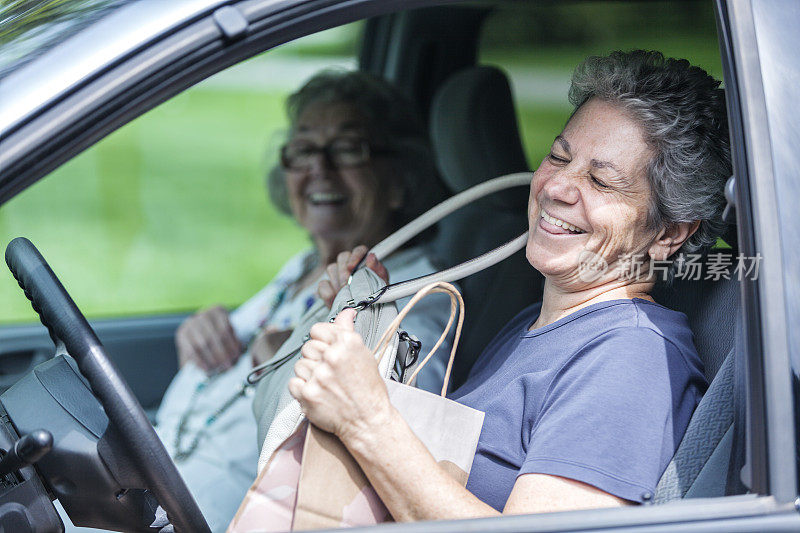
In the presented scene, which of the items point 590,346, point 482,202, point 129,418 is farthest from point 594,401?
point 482,202

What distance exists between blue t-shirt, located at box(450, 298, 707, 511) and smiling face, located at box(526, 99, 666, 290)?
92mm

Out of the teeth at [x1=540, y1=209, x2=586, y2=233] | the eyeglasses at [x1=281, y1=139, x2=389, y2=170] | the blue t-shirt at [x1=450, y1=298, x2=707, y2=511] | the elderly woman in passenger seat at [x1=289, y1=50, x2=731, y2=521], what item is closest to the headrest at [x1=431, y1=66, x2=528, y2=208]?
the eyeglasses at [x1=281, y1=139, x2=389, y2=170]

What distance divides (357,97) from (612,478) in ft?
5.78

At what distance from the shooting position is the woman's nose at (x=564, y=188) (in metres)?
1.58

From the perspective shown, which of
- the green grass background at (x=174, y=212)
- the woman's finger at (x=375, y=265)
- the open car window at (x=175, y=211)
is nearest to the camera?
the woman's finger at (x=375, y=265)

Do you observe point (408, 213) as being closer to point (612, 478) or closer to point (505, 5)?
point (505, 5)

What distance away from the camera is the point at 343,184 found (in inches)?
104

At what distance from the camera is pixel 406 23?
121 inches

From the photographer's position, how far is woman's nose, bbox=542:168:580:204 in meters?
1.58

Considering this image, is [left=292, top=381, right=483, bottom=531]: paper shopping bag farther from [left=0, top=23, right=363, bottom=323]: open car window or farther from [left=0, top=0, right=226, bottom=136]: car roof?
[left=0, top=23, right=363, bottom=323]: open car window

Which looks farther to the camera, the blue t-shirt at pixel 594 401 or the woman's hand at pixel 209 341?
the woman's hand at pixel 209 341

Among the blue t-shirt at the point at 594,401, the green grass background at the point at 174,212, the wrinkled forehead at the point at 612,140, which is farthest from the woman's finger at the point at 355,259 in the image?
the green grass background at the point at 174,212

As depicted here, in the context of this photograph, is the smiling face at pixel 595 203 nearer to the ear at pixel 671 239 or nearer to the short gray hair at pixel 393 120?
the ear at pixel 671 239

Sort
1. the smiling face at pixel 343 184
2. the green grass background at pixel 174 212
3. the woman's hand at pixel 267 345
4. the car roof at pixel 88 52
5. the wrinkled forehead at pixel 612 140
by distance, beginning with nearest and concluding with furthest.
→ the car roof at pixel 88 52 < the wrinkled forehead at pixel 612 140 < the woman's hand at pixel 267 345 < the smiling face at pixel 343 184 < the green grass background at pixel 174 212
